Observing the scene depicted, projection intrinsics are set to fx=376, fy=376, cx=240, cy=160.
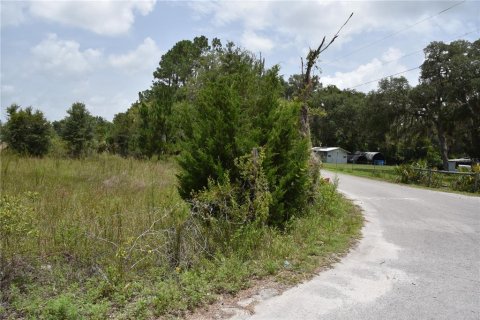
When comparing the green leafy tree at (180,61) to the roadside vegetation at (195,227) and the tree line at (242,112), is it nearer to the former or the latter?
the tree line at (242,112)

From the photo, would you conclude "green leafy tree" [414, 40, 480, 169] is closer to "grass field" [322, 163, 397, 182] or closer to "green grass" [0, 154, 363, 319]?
"grass field" [322, 163, 397, 182]

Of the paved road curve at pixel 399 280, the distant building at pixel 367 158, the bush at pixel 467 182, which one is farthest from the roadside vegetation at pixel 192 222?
the distant building at pixel 367 158

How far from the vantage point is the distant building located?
6305cm

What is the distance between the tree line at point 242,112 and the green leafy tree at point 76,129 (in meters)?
0.06

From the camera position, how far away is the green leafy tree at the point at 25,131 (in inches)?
869

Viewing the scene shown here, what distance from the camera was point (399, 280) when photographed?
5.16 metres

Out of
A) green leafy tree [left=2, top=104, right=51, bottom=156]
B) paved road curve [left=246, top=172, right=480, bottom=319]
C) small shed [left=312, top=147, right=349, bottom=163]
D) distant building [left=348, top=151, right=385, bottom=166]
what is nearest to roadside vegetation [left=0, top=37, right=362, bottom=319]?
paved road curve [left=246, top=172, right=480, bottom=319]

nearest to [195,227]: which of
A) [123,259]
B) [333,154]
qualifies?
[123,259]

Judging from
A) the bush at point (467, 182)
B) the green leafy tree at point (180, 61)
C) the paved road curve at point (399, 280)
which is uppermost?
the green leafy tree at point (180, 61)

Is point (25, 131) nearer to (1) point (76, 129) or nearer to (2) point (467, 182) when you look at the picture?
(1) point (76, 129)

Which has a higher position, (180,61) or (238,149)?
(180,61)

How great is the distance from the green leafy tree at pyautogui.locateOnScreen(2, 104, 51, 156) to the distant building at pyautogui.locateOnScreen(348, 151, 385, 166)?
2040 inches

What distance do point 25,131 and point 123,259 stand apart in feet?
68.8

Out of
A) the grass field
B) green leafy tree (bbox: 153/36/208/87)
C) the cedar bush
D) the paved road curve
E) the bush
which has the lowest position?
the grass field
